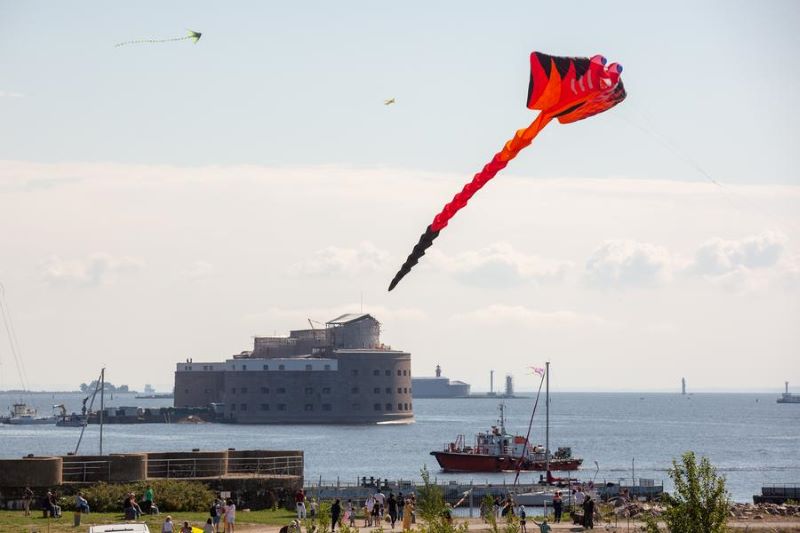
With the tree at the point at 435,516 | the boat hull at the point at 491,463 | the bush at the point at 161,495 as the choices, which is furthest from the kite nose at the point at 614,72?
the boat hull at the point at 491,463

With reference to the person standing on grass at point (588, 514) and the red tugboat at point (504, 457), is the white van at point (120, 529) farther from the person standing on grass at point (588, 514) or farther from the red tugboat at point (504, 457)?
the red tugboat at point (504, 457)

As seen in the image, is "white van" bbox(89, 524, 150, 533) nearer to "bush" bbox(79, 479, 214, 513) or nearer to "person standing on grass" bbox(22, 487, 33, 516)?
"person standing on grass" bbox(22, 487, 33, 516)

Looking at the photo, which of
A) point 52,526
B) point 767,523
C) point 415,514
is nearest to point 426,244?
point 52,526

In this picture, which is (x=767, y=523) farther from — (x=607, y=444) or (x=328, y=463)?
(x=607, y=444)

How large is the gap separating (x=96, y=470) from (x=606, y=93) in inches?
1110

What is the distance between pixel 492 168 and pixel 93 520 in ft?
67.9

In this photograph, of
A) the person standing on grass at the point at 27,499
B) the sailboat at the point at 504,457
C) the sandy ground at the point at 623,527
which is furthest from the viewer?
the sailboat at the point at 504,457

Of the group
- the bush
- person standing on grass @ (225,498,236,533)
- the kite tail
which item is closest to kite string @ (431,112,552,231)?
the kite tail

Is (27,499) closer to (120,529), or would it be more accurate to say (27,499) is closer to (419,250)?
(120,529)

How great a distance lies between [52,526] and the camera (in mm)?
44875

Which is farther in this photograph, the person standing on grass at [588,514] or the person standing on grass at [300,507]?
the person standing on grass at [588,514]

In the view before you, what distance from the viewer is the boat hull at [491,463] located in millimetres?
113438

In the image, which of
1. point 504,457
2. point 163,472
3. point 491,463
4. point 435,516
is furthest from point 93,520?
point 491,463

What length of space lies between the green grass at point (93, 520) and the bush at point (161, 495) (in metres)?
1.00
